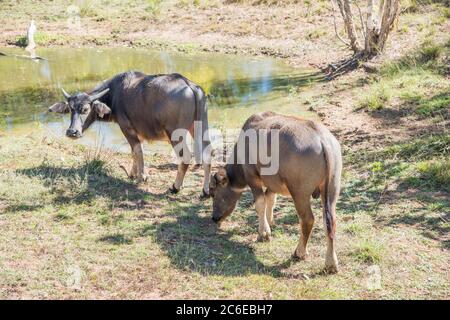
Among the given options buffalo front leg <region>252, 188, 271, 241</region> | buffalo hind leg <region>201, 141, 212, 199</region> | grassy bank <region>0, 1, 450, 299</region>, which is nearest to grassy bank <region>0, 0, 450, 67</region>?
grassy bank <region>0, 1, 450, 299</region>

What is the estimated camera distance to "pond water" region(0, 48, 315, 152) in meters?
11.9

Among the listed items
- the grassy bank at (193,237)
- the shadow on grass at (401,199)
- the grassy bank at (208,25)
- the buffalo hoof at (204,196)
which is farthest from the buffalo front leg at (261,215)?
the grassy bank at (208,25)

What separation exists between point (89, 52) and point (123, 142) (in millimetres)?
10859

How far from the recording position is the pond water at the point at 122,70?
11.9 m

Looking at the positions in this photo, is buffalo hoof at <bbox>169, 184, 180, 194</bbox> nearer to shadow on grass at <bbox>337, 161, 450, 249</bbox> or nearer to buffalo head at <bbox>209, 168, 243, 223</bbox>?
buffalo head at <bbox>209, 168, 243, 223</bbox>

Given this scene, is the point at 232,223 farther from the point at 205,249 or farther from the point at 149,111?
the point at 149,111

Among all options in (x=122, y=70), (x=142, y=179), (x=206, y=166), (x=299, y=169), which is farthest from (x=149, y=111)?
(x=122, y=70)

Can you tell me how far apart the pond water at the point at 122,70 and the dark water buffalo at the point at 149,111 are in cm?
106

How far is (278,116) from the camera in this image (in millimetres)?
6562

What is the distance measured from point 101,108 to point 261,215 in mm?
3294

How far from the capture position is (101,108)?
8.39 meters

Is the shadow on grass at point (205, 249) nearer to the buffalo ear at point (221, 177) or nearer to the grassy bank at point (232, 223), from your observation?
the grassy bank at point (232, 223)

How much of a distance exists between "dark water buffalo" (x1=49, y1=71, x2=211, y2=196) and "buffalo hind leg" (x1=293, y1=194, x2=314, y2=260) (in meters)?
2.25

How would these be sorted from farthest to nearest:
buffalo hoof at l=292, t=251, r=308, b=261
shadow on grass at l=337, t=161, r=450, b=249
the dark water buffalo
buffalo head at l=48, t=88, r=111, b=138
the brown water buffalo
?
buffalo head at l=48, t=88, r=111, b=138 → the dark water buffalo → shadow on grass at l=337, t=161, r=450, b=249 → buffalo hoof at l=292, t=251, r=308, b=261 → the brown water buffalo
